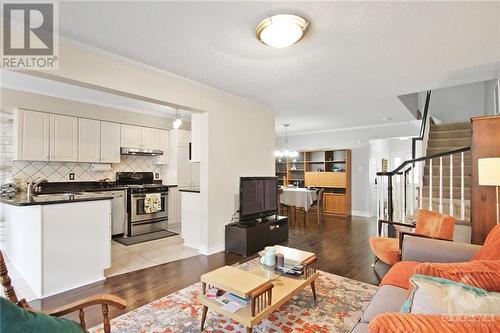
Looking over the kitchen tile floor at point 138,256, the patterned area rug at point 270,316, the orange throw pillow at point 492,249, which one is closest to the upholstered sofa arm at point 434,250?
the orange throw pillow at point 492,249

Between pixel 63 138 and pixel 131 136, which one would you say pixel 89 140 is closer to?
pixel 63 138

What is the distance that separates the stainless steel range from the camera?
496 centimetres

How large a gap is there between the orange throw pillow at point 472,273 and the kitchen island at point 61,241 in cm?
312

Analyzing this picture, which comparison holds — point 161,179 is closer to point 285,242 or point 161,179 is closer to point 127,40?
point 285,242

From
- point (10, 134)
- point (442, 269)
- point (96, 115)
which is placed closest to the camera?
point (442, 269)

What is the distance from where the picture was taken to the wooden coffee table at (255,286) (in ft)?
5.81

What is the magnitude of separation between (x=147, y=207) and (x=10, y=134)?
2521mm

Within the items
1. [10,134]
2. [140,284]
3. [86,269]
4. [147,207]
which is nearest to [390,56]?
[140,284]

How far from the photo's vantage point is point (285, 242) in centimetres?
452

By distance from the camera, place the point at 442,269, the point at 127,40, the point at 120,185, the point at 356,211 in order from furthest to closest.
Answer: the point at 356,211
the point at 120,185
the point at 127,40
the point at 442,269

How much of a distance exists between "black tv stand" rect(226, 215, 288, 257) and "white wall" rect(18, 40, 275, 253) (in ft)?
0.76

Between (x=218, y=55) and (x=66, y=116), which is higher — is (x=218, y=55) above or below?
above

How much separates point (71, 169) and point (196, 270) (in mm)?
3427

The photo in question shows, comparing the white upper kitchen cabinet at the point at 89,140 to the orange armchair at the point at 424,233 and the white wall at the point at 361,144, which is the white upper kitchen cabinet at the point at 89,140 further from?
the white wall at the point at 361,144
